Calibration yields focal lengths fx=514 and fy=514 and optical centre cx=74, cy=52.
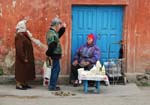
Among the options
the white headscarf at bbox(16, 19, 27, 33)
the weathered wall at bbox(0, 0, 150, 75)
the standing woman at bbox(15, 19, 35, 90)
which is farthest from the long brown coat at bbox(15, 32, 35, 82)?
the weathered wall at bbox(0, 0, 150, 75)

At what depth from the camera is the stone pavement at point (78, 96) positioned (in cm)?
1152

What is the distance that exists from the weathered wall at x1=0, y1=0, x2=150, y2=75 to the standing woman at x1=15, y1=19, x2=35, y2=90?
1.38 ft

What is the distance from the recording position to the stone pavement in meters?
11.5

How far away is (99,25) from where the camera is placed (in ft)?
44.6

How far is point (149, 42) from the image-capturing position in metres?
13.6

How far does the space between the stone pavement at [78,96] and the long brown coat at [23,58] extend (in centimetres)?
36

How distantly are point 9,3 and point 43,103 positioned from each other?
3.25 meters

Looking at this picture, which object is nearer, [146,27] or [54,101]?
[54,101]

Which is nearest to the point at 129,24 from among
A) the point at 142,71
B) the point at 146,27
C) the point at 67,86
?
the point at 146,27

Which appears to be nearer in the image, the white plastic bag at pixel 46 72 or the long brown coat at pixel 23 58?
the long brown coat at pixel 23 58

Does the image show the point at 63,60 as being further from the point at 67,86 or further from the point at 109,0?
the point at 109,0

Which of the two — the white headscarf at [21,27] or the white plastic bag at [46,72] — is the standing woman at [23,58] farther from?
the white plastic bag at [46,72]

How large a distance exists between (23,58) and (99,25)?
229cm

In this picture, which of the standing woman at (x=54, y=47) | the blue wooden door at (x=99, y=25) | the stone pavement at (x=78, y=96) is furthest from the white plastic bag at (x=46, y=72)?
the blue wooden door at (x=99, y=25)
